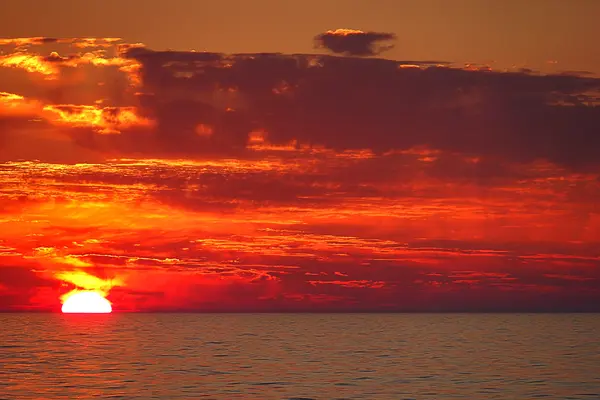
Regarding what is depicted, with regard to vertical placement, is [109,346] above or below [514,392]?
above

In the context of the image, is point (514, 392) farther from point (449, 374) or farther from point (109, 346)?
point (109, 346)

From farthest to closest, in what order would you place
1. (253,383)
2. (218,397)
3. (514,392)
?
(253,383) < (514,392) < (218,397)

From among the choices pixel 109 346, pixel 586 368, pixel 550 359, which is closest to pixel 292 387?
pixel 586 368

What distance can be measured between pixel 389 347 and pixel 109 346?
→ 36711 mm

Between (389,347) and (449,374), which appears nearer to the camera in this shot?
(449,374)

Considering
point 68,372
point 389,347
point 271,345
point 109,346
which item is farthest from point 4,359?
point 389,347

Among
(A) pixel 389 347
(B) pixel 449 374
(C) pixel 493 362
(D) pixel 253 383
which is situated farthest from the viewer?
(A) pixel 389 347

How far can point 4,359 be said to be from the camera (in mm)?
100812

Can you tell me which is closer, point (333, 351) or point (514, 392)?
point (514, 392)

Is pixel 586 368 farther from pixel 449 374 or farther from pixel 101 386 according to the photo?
pixel 101 386

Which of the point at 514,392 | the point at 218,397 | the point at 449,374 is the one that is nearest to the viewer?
the point at 218,397

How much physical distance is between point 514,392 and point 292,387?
15371 mm

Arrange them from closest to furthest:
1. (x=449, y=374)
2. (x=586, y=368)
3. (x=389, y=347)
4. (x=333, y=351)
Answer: (x=449, y=374) → (x=586, y=368) → (x=333, y=351) → (x=389, y=347)

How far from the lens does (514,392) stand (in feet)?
221
